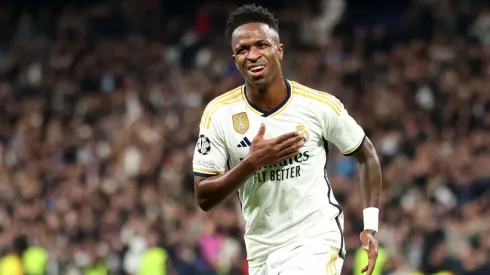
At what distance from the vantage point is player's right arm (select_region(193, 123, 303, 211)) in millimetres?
5254

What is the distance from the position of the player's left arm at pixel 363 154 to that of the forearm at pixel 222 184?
62cm

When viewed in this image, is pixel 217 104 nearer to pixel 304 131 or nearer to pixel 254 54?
pixel 254 54

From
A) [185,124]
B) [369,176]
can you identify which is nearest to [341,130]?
[369,176]

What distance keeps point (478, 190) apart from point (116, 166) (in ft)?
16.1

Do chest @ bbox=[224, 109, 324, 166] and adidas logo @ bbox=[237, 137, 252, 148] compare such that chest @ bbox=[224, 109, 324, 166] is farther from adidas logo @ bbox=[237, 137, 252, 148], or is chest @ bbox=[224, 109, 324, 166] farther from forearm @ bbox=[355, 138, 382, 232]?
forearm @ bbox=[355, 138, 382, 232]

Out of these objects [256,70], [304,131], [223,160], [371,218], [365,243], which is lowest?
[365,243]

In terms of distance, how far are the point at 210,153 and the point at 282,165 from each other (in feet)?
1.24

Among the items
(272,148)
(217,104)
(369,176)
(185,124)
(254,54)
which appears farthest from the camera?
(185,124)

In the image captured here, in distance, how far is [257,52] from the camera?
18.0 ft

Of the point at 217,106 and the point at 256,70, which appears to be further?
the point at 217,106

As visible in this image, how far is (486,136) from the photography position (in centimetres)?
1330

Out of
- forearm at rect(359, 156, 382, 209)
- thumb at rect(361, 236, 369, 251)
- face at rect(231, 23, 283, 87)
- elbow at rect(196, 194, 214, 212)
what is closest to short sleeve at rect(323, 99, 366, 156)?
forearm at rect(359, 156, 382, 209)

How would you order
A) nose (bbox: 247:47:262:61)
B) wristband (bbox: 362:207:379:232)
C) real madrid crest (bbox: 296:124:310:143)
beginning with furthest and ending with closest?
wristband (bbox: 362:207:379:232) < real madrid crest (bbox: 296:124:310:143) < nose (bbox: 247:47:262:61)

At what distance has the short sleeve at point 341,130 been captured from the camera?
5.64 metres
